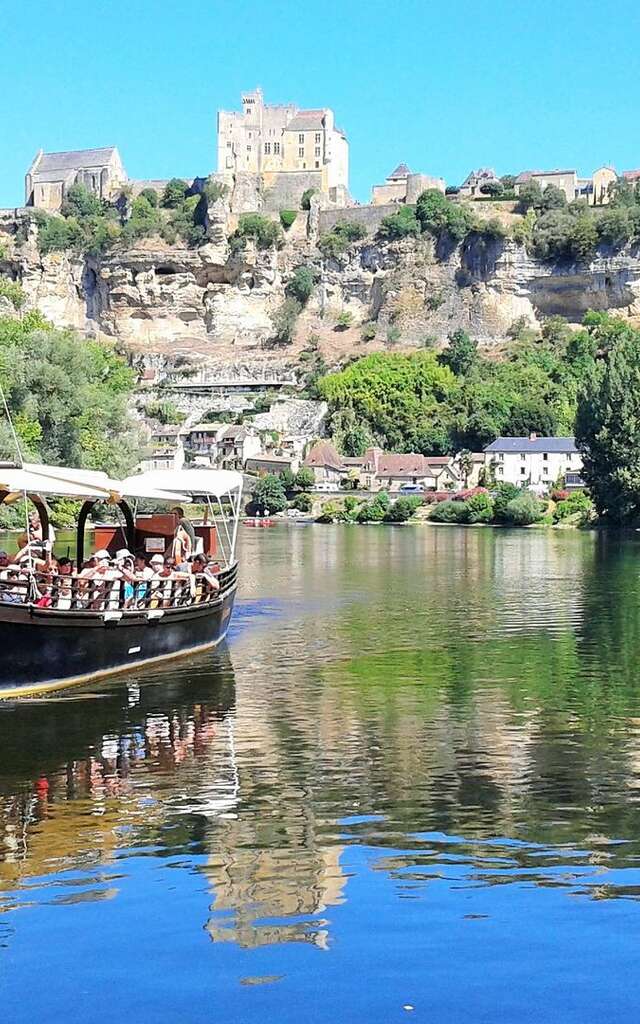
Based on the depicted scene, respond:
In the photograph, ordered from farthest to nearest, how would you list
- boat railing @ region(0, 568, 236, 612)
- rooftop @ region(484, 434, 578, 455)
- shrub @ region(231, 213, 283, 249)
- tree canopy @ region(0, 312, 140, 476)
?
1. shrub @ region(231, 213, 283, 249)
2. rooftop @ region(484, 434, 578, 455)
3. tree canopy @ region(0, 312, 140, 476)
4. boat railing @ region(0, 568, 236, 612)

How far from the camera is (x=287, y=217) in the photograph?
13675 cm

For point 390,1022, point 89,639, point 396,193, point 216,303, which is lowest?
point 390,1022

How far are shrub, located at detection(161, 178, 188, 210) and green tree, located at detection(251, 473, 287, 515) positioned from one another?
49.3 meters

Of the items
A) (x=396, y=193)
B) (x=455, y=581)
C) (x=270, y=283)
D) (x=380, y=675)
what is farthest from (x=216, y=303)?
(x=380, y=675)

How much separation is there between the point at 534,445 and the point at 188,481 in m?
81.2

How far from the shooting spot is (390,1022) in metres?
8.98

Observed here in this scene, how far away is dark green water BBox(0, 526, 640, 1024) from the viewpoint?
9.56m

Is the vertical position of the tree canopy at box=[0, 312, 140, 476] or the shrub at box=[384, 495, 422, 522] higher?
the tree canopy at box=[0, 312, 140, 476]

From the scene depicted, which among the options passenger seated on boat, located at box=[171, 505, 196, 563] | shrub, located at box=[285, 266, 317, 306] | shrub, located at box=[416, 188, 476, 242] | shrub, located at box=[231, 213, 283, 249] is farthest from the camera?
shrub, located at box=[231, 213, 283, 249]

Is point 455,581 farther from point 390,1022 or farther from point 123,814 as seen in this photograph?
point 390,1022

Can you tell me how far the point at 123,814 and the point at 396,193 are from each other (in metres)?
132

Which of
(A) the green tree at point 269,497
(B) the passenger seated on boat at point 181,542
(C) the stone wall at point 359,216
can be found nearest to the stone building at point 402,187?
(C) the stone wall at point 359,216

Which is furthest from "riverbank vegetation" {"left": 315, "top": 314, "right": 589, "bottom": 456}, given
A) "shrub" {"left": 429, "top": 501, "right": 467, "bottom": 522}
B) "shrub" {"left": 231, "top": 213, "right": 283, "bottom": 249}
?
"shrub" {"left": 231, "top": 213, "right": 283, "bottom": 249}

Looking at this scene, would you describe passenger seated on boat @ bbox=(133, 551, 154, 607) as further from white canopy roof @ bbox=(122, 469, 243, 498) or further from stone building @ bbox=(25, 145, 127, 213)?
stone building @ bbox=(25, 145, 127, 213)
